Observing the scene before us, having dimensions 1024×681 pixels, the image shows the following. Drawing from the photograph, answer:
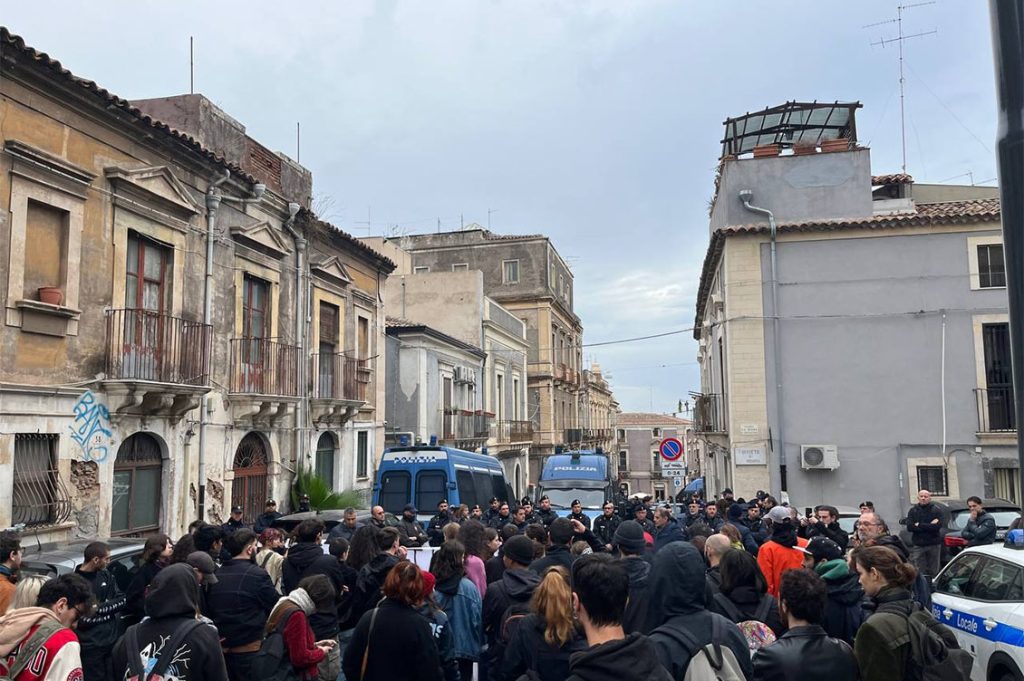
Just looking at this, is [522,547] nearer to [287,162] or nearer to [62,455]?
[62,455]

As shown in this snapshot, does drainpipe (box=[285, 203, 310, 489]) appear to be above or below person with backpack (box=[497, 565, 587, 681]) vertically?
above

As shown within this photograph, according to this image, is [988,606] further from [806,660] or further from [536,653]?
[536,653]

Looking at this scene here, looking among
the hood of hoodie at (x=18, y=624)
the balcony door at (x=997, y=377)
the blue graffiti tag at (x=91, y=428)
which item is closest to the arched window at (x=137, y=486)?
the blue graffiti tag at (x=91, y=428)

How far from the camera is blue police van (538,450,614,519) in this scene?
2034 cm

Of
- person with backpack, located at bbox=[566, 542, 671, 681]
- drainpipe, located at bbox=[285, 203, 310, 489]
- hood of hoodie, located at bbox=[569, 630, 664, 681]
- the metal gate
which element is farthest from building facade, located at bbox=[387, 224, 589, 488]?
hood of hoodie, located at bbox=[569, 630, 664, 681]

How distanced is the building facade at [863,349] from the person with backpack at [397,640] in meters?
16.8

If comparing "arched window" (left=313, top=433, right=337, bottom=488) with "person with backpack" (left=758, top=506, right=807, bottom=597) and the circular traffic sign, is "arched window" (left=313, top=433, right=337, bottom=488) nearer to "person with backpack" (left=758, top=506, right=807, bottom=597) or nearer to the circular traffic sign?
the circular traffic sign

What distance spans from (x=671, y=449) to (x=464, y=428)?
14464mm

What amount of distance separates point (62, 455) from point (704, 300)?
2452cm

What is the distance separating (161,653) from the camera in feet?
13.4

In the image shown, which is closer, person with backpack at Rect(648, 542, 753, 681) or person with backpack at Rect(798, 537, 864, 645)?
person with backpack at Rect(648, 542, 753, 681)

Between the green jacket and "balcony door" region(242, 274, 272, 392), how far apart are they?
13159 millimetres

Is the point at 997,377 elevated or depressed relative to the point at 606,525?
elevated

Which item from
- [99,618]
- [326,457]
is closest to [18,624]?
[99,618]
